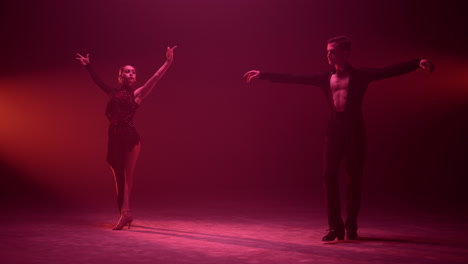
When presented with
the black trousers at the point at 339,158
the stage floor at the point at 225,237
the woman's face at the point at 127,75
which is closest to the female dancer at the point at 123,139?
the woman's face at the point at 127,75

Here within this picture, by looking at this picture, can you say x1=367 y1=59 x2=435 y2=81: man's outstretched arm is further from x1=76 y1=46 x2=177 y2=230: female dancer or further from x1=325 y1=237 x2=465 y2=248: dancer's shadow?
x1=76 y1=46 x2=177 y2=230: female dancer

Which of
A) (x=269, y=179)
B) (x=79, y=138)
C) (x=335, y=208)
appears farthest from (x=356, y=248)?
(x=79, y=138)

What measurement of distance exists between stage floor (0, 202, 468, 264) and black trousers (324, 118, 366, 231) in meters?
0.22

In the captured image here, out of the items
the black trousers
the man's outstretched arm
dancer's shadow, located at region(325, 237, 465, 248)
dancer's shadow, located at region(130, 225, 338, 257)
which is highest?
the man's outstretched arm

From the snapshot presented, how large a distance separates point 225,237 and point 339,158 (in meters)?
1.12

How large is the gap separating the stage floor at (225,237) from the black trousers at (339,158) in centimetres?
22

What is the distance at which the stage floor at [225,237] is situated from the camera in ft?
13.1

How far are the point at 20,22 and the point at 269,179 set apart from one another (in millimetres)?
4512

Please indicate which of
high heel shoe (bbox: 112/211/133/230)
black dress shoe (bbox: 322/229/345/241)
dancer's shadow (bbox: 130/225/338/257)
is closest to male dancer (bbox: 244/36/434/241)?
black dress shoe (bbox: 322/229/345/241)

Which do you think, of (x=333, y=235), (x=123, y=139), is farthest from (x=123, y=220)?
(x=333, y=235)

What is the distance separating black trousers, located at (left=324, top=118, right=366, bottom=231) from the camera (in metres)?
4.70

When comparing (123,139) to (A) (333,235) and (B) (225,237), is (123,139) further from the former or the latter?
(A) (333,235)

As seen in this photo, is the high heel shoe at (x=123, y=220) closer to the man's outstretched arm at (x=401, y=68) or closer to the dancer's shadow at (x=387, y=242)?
the dancer's shadow at (x=387, y=242)

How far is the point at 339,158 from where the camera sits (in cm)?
474
